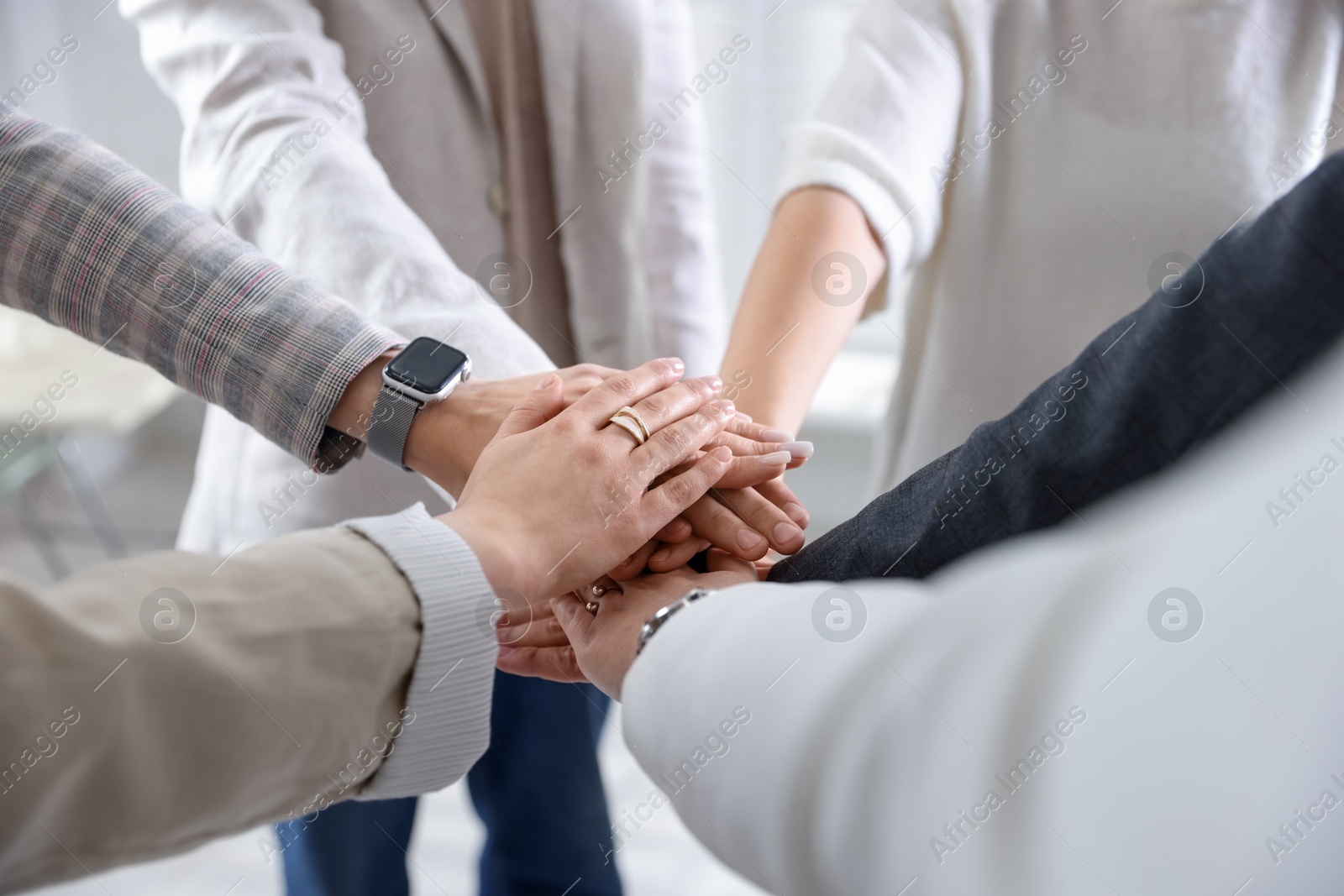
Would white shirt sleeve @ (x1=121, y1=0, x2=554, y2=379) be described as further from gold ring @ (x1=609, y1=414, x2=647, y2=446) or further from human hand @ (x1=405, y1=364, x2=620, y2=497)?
gold ring @ (x1=609, y1=414, x2=647, y2=446)

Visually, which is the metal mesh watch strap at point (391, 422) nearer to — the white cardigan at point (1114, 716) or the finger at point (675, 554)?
the finger at point (675, 554)

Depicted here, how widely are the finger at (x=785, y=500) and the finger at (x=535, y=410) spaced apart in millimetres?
198

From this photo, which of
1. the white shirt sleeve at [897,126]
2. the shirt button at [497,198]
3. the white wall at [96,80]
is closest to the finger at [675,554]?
the white shirt sleeve at [897,126]

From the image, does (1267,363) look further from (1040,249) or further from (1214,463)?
(1040,249)

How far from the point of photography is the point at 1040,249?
93cm

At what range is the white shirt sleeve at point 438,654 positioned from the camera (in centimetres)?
54

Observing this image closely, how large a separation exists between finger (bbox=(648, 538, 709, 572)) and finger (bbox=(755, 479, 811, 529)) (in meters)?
0.07

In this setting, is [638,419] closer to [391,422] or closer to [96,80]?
[391,422]

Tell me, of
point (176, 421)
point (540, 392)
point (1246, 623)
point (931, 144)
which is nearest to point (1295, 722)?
point (1246, 623)

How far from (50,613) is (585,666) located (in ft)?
1.23

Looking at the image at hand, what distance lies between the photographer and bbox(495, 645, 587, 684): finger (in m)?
0.78

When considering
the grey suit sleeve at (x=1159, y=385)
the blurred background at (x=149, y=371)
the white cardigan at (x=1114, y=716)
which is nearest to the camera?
the white cardigan at (x=1114, y=716)

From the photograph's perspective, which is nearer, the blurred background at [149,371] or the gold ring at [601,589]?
the gold ring at [601,589]

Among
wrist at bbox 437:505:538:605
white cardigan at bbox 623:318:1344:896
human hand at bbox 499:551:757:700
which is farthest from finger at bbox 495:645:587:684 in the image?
white cardigan at bbox 623:318:1344:896
